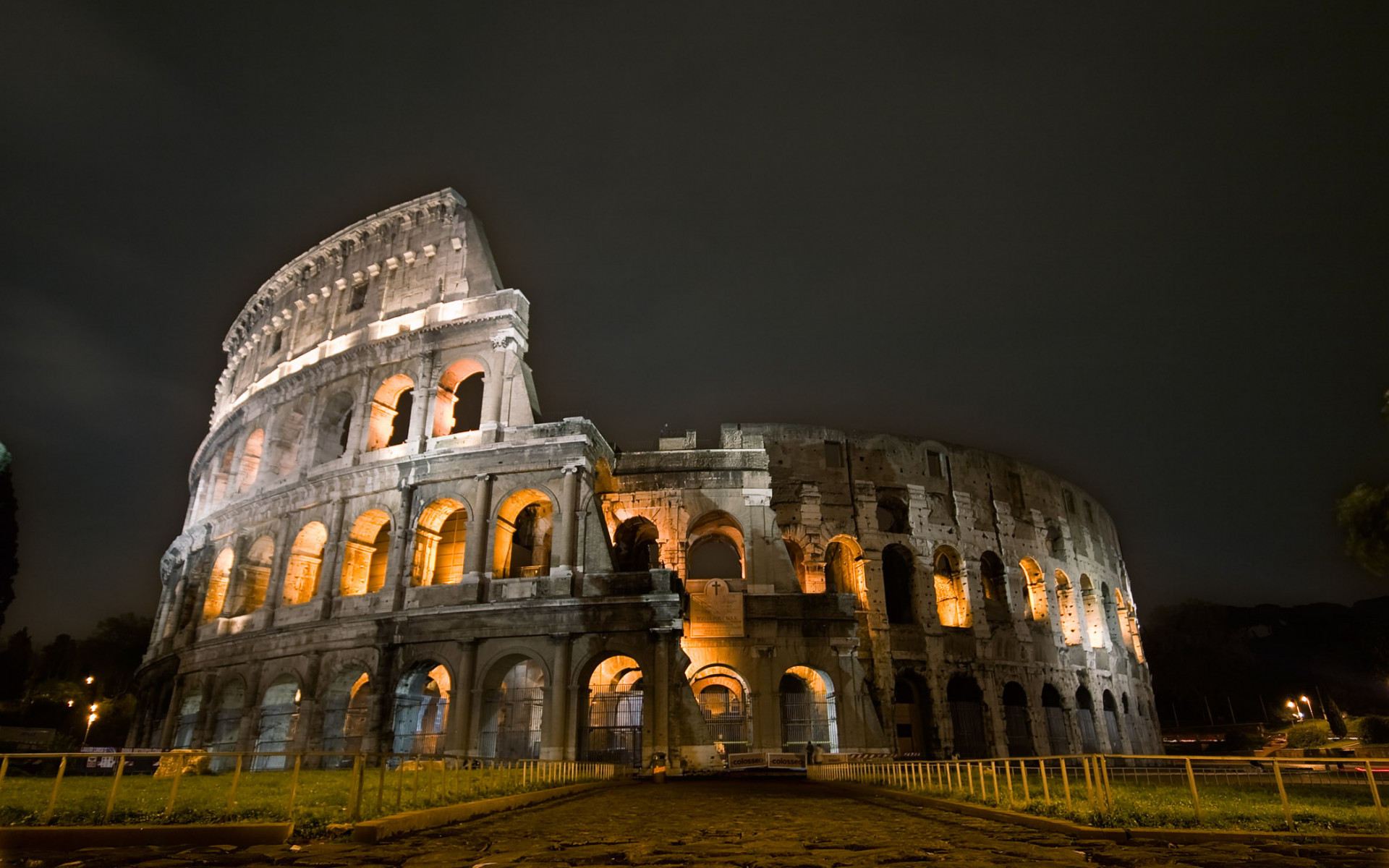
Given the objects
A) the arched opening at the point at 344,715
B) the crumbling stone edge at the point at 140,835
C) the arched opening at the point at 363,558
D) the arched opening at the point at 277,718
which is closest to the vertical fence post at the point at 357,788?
the crumbling stone edge at the point at 140,835

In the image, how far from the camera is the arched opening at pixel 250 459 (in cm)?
2898

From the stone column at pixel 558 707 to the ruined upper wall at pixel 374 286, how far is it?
10.6 meters

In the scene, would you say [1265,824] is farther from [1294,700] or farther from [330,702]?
[1294,700]

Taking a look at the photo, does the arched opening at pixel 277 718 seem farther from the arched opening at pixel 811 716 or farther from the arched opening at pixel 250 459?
the arched opening at pixel 811 716

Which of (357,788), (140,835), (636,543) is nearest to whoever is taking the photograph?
(140,835)

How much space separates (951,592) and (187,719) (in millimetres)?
28703

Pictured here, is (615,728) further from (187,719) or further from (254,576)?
(187,719)

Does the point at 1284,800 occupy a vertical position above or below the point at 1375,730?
below

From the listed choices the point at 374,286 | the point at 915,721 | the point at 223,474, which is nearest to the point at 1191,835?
the point at 915,721

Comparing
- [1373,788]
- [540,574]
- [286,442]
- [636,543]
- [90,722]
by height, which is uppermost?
[286,442]

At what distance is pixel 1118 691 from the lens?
33.1m

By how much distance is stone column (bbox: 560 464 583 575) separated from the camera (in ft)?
70.8

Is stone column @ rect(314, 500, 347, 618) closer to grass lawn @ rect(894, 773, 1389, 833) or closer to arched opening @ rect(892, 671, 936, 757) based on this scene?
arched opening @ rect(892, 671, 936, 757)

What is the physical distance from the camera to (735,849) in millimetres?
6398
